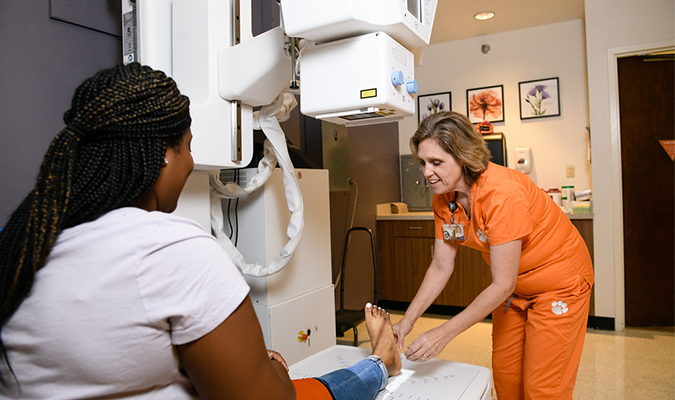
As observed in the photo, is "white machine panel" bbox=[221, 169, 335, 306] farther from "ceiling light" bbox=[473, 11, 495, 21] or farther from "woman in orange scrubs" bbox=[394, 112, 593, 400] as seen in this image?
"ceiling light" bbox=[473, 11, 495, 21]

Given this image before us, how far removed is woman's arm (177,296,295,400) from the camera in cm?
61

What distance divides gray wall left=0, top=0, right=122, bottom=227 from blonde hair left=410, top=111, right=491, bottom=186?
3.52 ft

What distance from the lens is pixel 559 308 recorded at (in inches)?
55.4

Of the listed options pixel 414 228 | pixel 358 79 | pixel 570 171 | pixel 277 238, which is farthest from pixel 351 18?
pixel 570 171

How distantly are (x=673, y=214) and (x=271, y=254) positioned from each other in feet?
9.84

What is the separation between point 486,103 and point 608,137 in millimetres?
1158

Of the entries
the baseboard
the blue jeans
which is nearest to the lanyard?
the blue jeans

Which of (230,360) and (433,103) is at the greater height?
(433,103)

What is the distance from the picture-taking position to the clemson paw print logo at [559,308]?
1402 mm

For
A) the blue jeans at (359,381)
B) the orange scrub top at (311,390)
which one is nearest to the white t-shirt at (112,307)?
the orange scrub top at (311,390)

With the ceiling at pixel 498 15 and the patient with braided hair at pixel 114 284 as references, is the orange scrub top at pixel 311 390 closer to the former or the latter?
the patient with braided hair at pixel 114 284

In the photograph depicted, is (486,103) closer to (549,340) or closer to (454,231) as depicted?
(454,231)

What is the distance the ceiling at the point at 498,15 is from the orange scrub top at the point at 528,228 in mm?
2379

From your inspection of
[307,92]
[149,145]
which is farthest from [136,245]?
[307,92]
